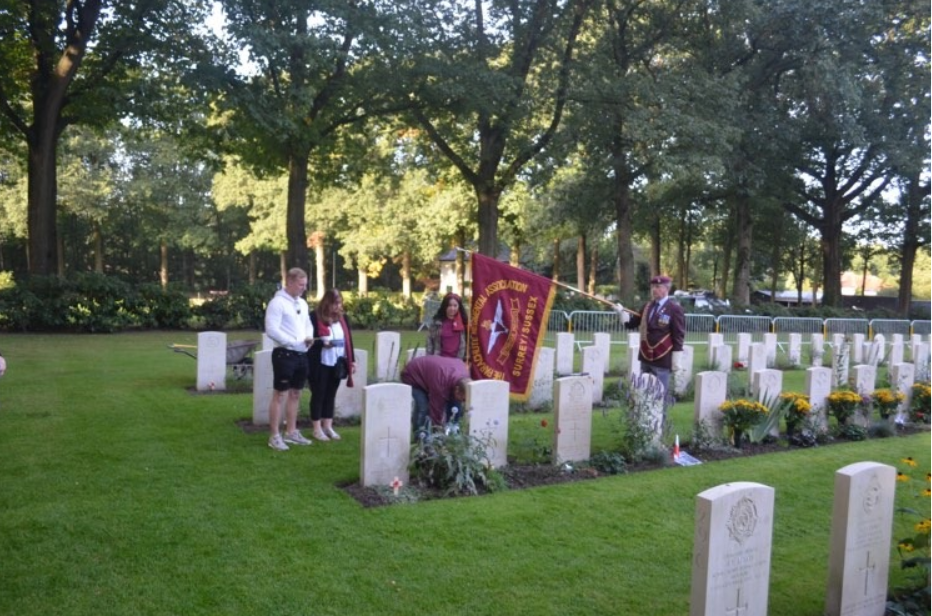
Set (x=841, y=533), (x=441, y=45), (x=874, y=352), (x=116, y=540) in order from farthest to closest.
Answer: (x=441, y=45), (x=874, y=352), (x=116, y=540), (x=841, y=533)

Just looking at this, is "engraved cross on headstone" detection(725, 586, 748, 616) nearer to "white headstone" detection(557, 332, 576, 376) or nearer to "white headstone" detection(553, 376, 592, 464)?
"white headstone" detection(553, 376, 592, 464)

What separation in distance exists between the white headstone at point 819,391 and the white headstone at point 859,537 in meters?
5.50

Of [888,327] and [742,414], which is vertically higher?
[888,327]

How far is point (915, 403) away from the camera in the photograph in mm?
11211

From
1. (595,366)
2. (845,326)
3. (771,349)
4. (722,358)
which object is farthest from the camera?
(845,326)

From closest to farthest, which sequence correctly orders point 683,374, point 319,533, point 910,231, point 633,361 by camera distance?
point 319,533, point 683,374, point 633,361, point 910,231

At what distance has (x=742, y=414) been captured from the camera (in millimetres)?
8742

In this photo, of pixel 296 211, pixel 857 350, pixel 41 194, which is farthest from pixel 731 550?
pixel 41 194

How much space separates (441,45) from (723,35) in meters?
10.4

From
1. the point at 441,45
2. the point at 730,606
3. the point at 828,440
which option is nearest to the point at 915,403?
the point at 828,440

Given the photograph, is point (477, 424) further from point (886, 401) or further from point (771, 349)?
point (771, 349)

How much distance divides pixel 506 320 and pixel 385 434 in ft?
9.54

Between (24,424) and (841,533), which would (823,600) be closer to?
(841,533)

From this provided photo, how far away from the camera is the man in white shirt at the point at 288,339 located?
7586mm
